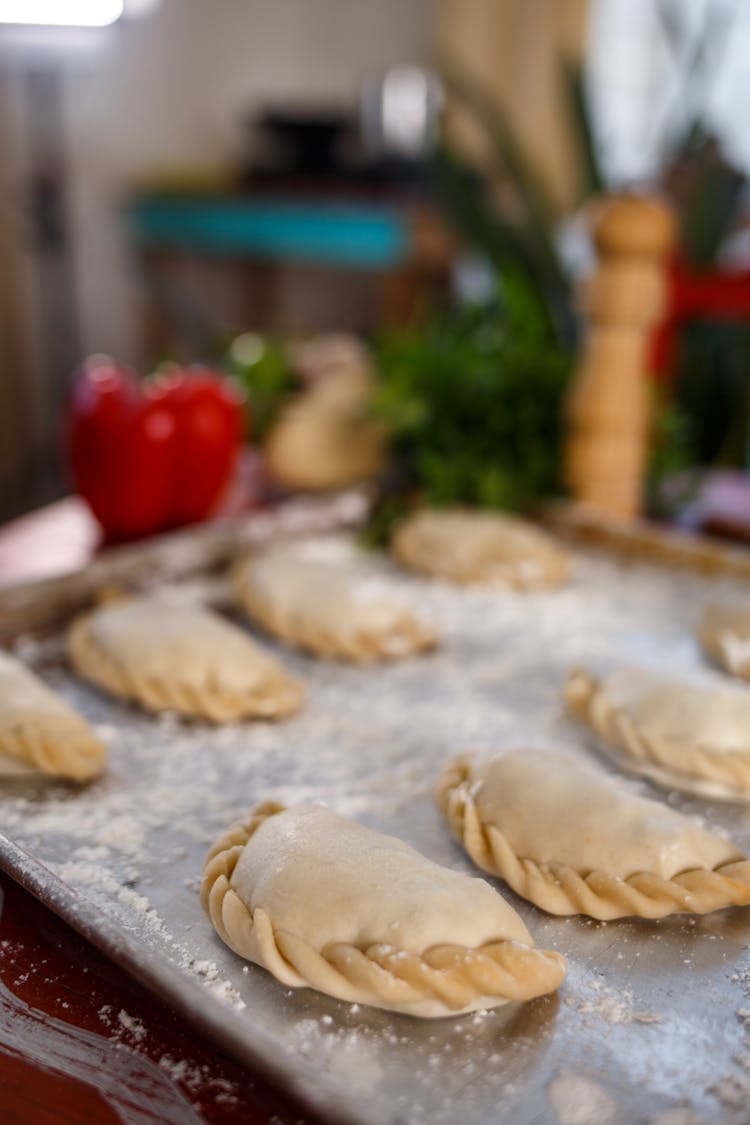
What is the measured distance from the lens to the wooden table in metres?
0.78

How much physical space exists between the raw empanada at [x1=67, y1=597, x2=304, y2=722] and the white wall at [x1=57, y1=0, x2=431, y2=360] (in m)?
4.54

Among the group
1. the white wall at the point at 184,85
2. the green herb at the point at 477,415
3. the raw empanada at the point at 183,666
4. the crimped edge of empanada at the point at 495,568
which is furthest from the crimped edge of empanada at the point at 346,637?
the white wall at the point at 184,85

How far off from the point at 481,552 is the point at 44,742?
90 cm

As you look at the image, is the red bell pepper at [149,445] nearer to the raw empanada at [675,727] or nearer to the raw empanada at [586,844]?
the raw empanada at [675,727]

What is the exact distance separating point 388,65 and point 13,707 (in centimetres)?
645

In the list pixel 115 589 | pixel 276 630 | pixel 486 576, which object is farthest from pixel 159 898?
pixel 486 576

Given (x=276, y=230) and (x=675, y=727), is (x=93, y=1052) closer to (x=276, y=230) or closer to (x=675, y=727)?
(x=675, y=727)

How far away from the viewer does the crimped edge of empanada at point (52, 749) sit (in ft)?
3.85

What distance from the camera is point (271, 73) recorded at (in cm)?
647

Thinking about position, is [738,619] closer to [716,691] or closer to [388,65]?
[716,691]

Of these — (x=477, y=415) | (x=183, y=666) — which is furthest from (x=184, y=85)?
(x=183, y=666)

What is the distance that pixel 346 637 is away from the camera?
1568 mm

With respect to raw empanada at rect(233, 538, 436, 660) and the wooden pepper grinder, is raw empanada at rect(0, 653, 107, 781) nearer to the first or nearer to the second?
raw empanada at rect(233, 538, 436, 660)

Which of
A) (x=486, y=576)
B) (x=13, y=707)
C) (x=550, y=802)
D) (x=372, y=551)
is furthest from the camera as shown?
(x=372, y=551)
